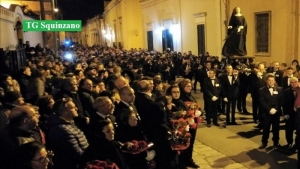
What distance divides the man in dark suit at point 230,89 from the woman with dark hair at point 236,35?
3274 mm

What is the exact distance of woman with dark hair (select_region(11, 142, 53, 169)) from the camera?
3309 mm

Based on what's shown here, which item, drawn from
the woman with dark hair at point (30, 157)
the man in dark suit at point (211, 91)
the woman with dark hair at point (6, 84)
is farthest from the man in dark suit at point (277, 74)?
the woman with dark hair at point (30, 157)

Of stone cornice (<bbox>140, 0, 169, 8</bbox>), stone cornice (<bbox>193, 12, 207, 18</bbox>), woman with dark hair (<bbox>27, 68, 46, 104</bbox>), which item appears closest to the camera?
woman with dark hair (<bbox>27, 68, 46, 104</bbox>)

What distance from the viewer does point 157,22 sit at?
30188 mm

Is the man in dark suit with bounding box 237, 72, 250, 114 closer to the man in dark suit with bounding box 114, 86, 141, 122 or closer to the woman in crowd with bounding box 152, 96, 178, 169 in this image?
the woman in crowd with bounding box 152, 96, 178, 169

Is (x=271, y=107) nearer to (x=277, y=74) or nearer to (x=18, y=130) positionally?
(x=277, y=74)

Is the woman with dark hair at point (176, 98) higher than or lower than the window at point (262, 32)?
lower

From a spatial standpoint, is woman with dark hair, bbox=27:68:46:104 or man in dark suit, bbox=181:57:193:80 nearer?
woman with dark hair, bbox=27:68:46:104

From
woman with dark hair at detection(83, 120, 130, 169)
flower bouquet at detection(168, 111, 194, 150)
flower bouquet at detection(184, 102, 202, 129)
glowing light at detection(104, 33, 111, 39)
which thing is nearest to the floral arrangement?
woman with dark hair at detection(83, 120, 130, 169)

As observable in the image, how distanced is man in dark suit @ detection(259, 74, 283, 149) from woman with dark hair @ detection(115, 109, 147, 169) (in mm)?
3792

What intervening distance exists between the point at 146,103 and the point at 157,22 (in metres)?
25.1

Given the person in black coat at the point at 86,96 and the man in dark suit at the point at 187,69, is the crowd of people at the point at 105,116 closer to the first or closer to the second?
the person in black coat at the point at 86,96

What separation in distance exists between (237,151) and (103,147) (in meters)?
4.63

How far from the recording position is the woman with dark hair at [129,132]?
4969 mm
